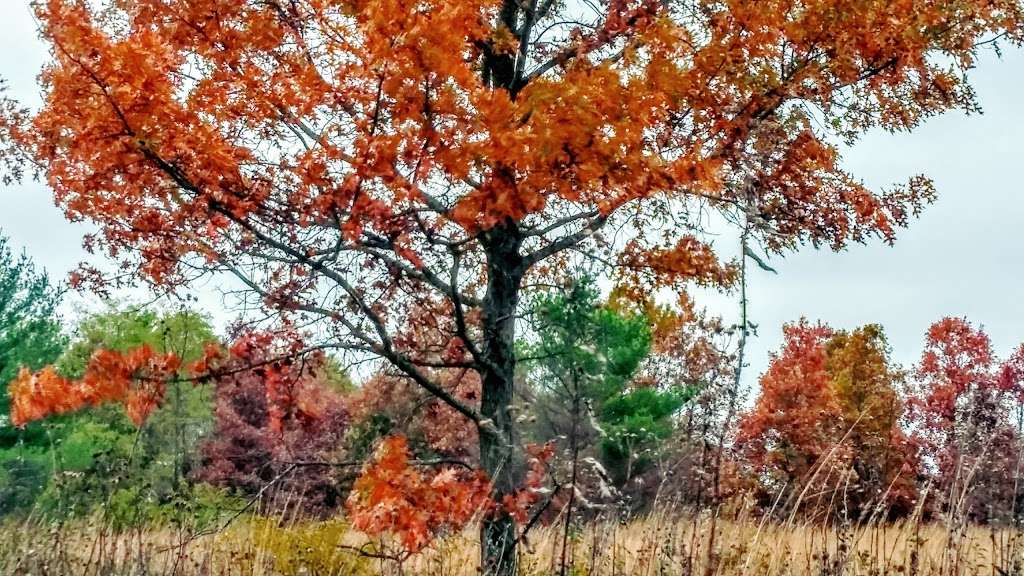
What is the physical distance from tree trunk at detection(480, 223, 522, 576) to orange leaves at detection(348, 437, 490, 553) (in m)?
1.20

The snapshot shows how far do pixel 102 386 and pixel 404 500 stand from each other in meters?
2.31

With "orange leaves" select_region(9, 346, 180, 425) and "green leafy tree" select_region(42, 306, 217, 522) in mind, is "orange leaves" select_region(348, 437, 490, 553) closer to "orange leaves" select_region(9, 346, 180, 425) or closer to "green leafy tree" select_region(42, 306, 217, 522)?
"orange leaves" select_region(9, 346, 180, 425)

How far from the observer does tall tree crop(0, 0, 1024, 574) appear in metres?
5.20

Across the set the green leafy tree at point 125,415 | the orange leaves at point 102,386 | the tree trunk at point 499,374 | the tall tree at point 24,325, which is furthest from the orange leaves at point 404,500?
the tall tree at point 24,325

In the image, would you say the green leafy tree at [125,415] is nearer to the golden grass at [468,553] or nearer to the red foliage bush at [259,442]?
the red foliage bush at [259,442]

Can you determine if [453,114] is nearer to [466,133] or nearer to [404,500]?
[466,133]

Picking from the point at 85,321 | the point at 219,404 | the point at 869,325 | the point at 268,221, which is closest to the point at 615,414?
the point at 869,325

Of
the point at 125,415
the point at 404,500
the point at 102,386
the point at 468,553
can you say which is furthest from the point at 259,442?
the point at 404,500

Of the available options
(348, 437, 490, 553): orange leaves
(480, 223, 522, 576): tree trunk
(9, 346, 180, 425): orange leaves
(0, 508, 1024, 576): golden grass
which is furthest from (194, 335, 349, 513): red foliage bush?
(348, 437, 490, 553): orange leaves

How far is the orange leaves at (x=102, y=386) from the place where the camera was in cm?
607

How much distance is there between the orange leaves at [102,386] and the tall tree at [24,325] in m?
21.0

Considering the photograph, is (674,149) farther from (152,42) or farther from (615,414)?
(615,414)

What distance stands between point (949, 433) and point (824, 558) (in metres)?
1.84

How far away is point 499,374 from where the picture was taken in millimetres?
7445
